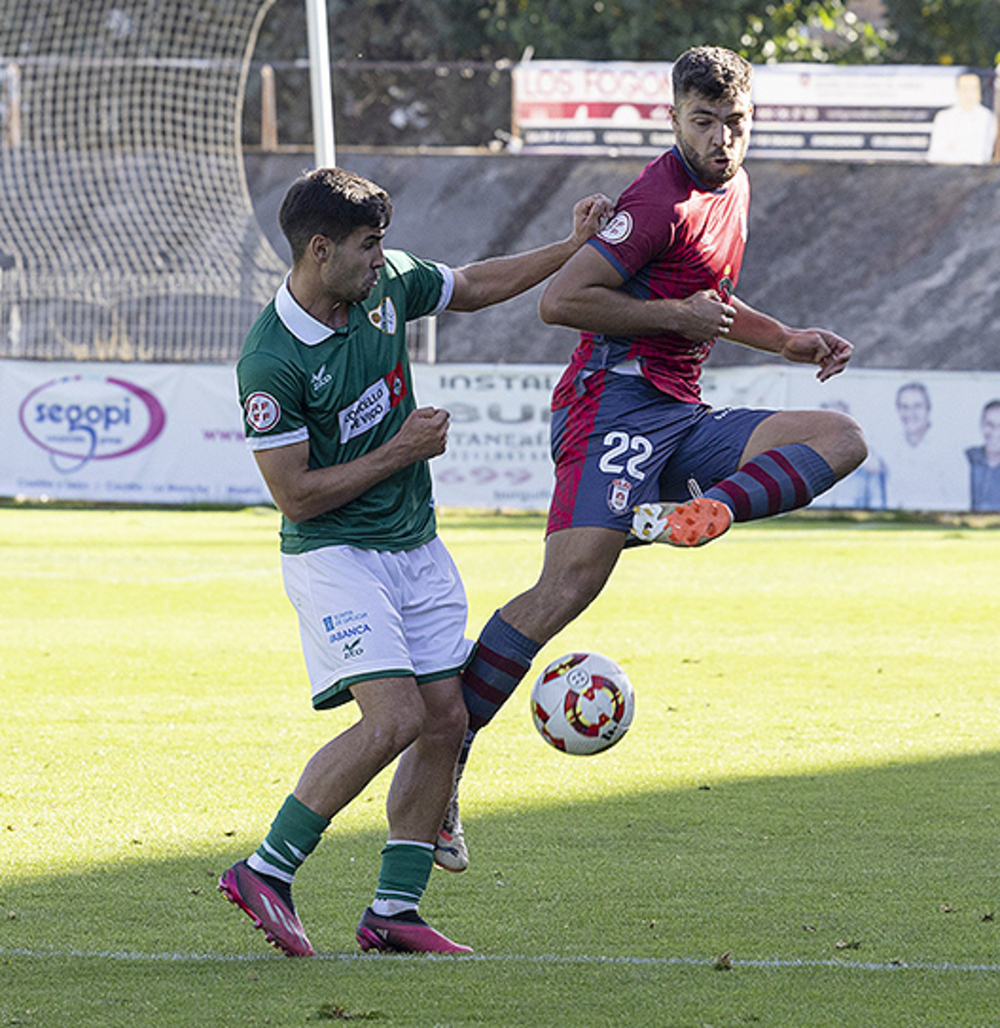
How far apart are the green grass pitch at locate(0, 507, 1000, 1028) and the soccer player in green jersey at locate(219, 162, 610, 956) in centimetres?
25

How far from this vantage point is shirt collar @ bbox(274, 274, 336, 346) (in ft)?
15.9

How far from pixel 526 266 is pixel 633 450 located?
74cm

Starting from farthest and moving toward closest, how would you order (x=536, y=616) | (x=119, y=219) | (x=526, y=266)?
(x=119, y=219)
(x=536, y=616)
(x=526, y=266)

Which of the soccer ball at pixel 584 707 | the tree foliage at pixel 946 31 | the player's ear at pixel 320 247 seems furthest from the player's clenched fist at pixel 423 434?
the tree foliage at pixel 946 31

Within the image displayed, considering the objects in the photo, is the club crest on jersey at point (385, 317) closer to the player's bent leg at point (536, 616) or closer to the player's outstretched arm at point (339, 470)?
the player's outstretched arm at point (339, 470)

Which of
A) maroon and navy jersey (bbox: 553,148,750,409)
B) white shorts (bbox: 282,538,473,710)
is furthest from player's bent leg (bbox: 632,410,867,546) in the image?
white shorts (bbox: 282,538,473,710)

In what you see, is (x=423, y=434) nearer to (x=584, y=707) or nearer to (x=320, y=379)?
(x=320, y=379)

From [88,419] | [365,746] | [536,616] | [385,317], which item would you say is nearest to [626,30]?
[88,419]

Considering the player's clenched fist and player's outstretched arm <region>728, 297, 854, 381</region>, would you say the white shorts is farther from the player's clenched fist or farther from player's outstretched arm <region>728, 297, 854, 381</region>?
player's outstretched arm <region>728, 297, 854, 381</region>

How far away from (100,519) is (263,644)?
34.3 feet

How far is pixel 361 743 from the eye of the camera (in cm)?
477

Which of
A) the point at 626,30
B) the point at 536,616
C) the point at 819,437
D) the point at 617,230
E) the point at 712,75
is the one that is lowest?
the point at 536,616

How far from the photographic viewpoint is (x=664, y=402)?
604 centimetres

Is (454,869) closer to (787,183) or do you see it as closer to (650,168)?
(650,168)
